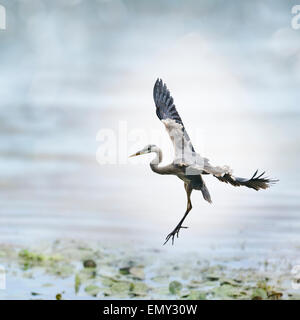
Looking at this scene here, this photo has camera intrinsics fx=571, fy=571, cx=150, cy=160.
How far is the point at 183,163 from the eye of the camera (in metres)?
4.16

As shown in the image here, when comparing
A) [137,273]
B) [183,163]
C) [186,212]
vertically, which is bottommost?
[137,273]

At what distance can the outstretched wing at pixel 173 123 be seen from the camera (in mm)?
4273

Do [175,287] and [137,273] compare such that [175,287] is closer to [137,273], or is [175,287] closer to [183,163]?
[137,273]

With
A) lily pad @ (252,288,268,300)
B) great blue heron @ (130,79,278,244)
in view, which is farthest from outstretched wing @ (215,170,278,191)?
lily pad @ (252,288,268,300)

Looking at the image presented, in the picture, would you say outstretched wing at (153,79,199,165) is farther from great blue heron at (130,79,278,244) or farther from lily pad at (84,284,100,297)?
lily pad at (84,284,100,297)

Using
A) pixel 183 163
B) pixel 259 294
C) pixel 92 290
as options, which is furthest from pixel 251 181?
pixel 92 290

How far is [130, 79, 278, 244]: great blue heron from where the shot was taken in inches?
159

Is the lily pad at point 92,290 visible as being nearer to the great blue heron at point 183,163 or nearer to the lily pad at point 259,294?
the great blue heron at point 183,163

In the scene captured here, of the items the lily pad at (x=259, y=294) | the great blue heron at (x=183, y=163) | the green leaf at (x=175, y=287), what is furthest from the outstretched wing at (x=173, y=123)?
the lily pad at (x=259, y=294)

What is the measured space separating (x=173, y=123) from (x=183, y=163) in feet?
1.44

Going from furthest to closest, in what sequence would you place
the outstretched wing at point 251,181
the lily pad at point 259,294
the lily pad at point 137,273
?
the lily pad at point 137,273
the lily pad at point 259,294
the outstretched wing at point 251,181

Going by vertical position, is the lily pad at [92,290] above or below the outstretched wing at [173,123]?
below
